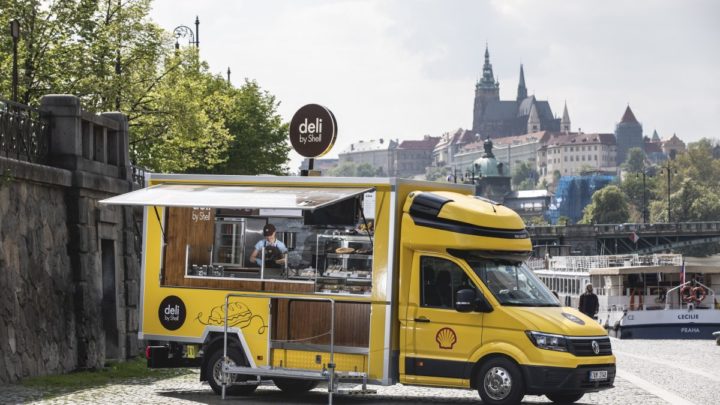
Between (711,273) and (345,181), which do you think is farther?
(711,273)

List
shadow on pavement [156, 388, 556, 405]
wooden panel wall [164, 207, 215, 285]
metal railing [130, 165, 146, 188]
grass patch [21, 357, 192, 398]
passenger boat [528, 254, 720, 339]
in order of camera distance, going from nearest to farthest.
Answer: shadow on pavement [156, 388, 556, 405], wooden panel wall [164, 207, 215, 285], grass patch [21, 357, 192, 398], metal railing [130, 165, 146, 188], passenger boat [528, 254, 720, 339]

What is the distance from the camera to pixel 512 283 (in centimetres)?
1664

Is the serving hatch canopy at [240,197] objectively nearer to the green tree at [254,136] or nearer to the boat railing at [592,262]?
the green tree at [254,136]

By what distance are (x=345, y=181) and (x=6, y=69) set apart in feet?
67.4

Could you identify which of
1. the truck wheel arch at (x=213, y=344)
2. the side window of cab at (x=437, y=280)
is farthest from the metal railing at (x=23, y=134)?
the side window of cab at (x=437, y=280)

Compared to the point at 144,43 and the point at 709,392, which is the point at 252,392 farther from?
the point at 144,43

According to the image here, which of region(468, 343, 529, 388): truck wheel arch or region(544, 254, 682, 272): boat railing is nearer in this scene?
region(468, 343, 529, 388): truck wheel arch

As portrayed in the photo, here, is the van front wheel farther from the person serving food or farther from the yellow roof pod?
the person serving food

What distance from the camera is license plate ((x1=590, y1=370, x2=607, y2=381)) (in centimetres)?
1595

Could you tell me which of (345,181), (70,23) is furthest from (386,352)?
(70,23)

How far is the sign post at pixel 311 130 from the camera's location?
65.3 ft

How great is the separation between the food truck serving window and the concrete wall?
269 centimetres

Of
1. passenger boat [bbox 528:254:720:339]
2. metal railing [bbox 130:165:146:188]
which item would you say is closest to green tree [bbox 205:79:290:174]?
passenger boat [bbox 528:254:720:339]

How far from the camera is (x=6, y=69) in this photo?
Answer: 3438 centimetres
